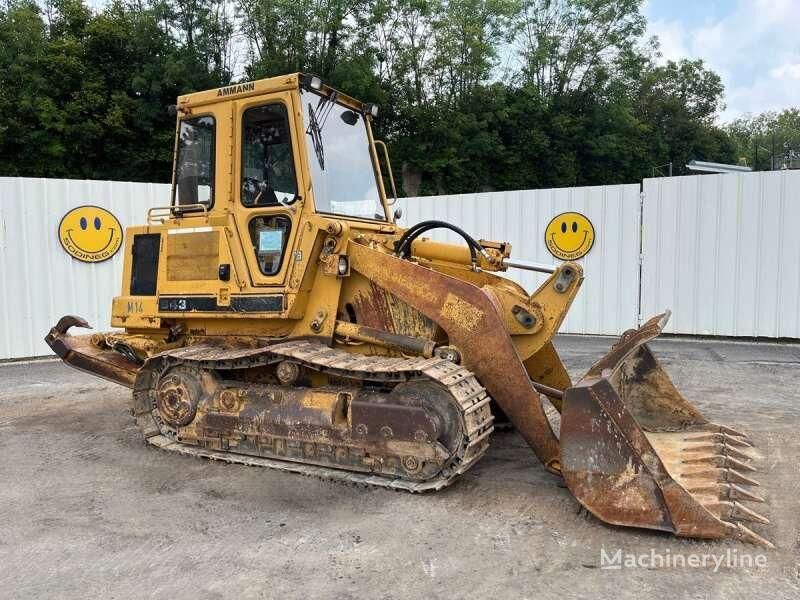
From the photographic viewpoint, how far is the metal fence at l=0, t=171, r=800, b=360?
974cm

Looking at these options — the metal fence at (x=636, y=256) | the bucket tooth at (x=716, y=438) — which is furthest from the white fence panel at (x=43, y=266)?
the bucket tooth at (x=716, y=438)

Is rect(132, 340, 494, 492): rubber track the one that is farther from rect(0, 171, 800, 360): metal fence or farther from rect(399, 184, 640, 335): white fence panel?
rect(399, 184, 640, 335): white fence panel

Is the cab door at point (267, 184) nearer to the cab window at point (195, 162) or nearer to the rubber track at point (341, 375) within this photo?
the cab window at point (195, 162)

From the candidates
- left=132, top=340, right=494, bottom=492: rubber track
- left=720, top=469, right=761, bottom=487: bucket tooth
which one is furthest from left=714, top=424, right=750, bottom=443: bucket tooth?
left=132, top=340, right=494, bottom=492: rubber track

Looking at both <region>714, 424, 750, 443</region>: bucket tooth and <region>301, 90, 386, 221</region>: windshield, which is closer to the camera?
<region>714, 424, 750, 443</region>: bucket tooth

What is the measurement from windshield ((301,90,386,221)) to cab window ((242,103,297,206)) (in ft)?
0.63

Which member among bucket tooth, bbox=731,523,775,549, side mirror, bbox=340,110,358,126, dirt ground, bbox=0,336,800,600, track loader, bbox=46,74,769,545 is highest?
side mirror, bbox=340,110,358,126

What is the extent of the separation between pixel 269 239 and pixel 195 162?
43.5 inches

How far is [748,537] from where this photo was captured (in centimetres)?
341

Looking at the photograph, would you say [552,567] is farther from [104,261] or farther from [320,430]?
[104,261]

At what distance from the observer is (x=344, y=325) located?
495 centimetres

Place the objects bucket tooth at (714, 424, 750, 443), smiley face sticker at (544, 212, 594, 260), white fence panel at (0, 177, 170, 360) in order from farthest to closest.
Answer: smiley face sticker at (544, 212, 594, 260)
white fence panel at (0, 177, 170, 360)
bucket tooth at (714, 424, 750, 443)

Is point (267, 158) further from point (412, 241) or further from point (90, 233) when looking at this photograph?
point (90, 233)

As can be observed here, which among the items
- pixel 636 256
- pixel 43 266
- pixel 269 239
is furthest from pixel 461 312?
pixel 43 266
